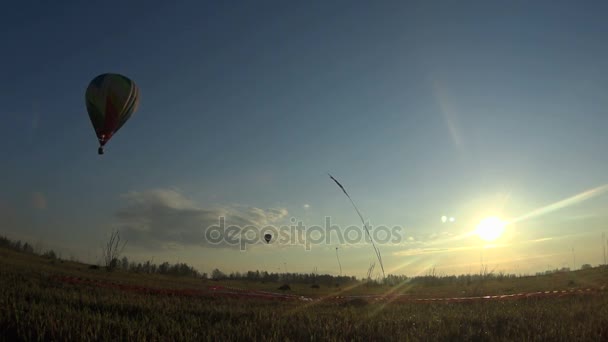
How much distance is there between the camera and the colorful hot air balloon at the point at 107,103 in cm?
2822

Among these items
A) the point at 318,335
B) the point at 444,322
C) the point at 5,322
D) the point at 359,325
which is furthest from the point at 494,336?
the point at 5,322

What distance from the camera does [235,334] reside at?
6070 millimetres

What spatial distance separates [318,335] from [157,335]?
211 cm

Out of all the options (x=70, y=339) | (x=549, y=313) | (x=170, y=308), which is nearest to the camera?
(x=70, y=339)

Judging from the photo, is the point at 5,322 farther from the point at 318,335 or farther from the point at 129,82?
the point at 129,82

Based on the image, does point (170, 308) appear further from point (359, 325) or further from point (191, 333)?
point (359, 325)

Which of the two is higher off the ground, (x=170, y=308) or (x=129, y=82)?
(x=129, y=82)

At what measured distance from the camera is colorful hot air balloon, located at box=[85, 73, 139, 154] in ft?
92.6

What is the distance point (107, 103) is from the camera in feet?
92.5

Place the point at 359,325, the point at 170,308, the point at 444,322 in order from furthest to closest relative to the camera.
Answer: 1. the point at 170,308
2. the point at 444,322
3. the point at 359,325

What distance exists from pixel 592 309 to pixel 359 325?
18.4 ft

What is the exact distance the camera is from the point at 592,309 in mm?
9289

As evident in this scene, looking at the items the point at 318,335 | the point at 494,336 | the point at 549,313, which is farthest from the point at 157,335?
the point at 549,313

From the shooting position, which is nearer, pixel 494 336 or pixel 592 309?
pixel 494 336
